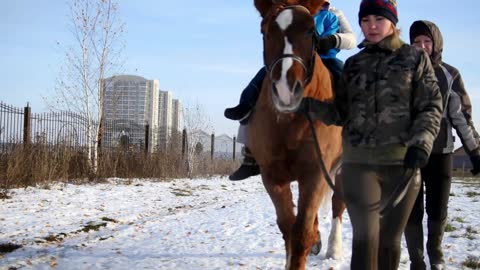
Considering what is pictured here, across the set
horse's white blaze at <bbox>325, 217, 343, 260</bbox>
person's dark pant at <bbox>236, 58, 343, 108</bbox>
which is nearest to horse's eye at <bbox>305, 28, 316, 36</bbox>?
person's dark pant at <bbox>236, 58, 343, 108</bbox>

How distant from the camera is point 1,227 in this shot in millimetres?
6250

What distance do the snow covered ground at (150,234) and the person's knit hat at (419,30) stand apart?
2.02 meters

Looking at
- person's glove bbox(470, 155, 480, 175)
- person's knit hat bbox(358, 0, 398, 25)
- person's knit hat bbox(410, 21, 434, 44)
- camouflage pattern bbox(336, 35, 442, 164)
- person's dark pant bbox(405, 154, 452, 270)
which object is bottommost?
person's dark pant bbox(405, 154, 452, 270)

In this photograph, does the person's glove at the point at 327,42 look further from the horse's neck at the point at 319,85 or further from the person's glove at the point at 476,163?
the person's glove at the point at 476,163

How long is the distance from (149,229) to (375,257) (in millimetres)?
4759

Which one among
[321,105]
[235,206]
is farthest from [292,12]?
[235,206]

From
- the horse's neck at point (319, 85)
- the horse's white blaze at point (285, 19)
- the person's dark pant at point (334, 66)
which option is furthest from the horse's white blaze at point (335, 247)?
the horse's white blaze at point (285, 19)

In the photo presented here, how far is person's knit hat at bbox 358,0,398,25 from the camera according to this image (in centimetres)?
254

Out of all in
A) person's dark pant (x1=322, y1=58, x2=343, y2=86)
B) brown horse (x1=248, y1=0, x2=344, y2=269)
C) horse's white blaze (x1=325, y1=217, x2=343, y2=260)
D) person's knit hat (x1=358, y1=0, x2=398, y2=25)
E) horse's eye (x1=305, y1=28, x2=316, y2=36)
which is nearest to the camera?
person's knit hat (x1=358, y1=0, x2=398, y2=25)

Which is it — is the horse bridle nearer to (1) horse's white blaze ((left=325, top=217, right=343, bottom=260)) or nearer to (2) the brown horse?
(2) the brown horse

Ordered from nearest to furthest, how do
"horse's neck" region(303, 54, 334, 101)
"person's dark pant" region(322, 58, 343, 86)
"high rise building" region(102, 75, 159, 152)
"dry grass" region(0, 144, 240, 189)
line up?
1. "horse's neck" region(303, 54, 334, 101)
2. "person's dark pant" region(322, 58, 343, 86)
3. "dry grass" region(0, 144, 240, 189)
4. "high rise building" region(102, 75, 159, 152)

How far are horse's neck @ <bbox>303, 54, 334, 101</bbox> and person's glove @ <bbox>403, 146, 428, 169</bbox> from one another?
937 mm

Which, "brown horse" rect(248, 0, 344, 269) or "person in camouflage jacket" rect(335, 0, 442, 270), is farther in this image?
"brown horse" rect(248, 0, 344, 269)

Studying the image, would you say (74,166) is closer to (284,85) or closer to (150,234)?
(150,234)
